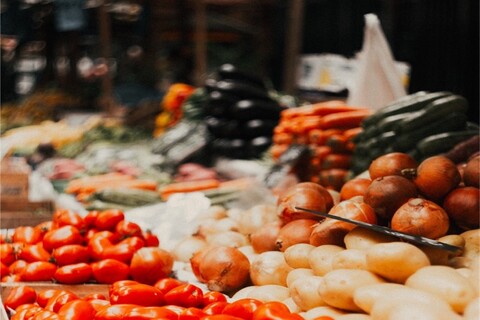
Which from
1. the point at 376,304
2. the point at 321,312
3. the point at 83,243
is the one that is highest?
the point at 376,304

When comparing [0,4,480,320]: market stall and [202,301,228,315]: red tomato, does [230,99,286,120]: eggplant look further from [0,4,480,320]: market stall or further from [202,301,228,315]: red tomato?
[202,301,228,315]: red tomato

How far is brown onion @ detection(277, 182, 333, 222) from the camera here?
2.77 metres

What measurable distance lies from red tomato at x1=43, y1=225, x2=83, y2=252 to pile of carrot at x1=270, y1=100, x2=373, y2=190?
2095 mm

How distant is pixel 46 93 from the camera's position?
12344 mm

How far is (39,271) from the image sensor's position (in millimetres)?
2990

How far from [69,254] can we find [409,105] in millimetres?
2409

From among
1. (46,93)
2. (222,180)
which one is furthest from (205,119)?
(46,93)

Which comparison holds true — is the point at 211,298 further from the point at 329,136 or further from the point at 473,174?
the point at 329,136

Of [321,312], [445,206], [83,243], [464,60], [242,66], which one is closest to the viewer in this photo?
[321,312]

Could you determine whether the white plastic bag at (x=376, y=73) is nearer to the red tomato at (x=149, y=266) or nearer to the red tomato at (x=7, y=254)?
the red tomato at (x=149, y=266)

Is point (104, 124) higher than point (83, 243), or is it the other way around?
point (83, 243)

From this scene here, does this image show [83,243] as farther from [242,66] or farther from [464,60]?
[242,66]

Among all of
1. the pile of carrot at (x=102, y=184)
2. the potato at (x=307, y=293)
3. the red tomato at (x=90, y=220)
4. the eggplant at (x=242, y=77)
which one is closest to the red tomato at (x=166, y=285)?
the potato at (x=307, y=293)

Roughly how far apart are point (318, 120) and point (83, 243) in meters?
2.45
